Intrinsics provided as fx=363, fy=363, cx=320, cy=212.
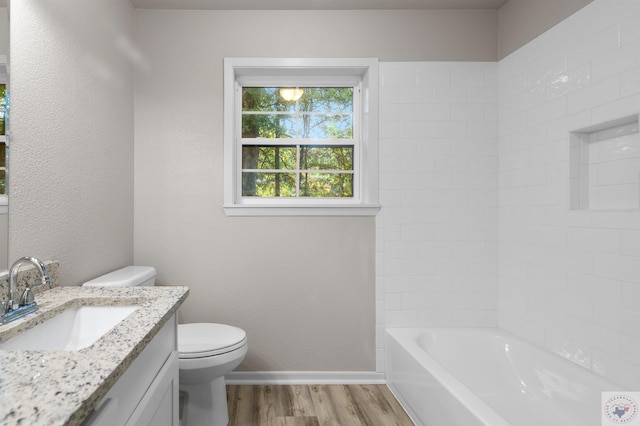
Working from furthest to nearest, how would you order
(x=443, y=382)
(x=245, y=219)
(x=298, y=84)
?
(x=298, y=84), (x=245, y=219), (x=443, y=382)

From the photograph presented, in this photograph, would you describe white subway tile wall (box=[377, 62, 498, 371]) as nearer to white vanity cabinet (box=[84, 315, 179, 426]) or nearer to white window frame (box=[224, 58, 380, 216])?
white window frame (box=[224, 58, 380, 216])

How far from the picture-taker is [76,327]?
127 cm

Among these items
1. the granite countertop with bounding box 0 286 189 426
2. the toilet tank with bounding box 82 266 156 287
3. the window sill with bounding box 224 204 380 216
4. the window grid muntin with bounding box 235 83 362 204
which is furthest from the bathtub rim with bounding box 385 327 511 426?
the toilet tank with bounding box 82 266 156 287

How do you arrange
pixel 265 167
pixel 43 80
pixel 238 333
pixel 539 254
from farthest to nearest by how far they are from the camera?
pixel 265 167
pixel 539 254
pixel 238 333
pixel 43 80

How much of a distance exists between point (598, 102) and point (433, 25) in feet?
3.92

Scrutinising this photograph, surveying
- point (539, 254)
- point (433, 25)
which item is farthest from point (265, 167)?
point (539, 254)

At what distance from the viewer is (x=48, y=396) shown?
62 cm

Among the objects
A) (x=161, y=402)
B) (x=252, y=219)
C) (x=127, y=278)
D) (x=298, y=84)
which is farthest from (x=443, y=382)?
(x=298, y=84)

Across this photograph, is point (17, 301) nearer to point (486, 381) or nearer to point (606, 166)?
point (486, 381)

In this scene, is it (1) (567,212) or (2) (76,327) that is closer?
(2) (76,327)

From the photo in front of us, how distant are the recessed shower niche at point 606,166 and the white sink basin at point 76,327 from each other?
7.05ft

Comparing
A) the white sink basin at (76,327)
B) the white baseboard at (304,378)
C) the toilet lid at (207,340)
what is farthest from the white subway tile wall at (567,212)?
the white sink basin at (76,327)

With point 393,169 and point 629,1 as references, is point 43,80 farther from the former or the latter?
point 629,1

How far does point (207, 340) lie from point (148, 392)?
2.78ft
